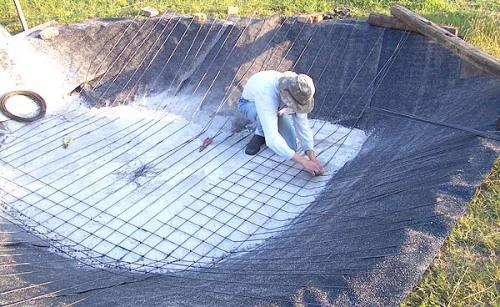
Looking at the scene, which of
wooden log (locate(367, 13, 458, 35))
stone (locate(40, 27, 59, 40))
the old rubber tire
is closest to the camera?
the old rubber tire

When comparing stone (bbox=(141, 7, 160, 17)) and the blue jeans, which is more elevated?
stone (bbox=(141, 7, 160, 17))

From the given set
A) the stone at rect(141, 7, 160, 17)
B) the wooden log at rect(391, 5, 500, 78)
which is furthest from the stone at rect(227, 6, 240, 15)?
the wooden log at rect(391, 5, 500, 78)

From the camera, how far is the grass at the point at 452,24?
2312 millimetres

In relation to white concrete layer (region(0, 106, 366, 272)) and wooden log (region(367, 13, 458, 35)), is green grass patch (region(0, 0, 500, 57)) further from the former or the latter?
white concrete layer (region(0, 106, 366, 272))

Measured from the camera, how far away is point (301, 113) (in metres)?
3.49

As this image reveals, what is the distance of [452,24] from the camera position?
217 inches

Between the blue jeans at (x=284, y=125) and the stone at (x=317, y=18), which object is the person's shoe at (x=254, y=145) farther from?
the stone at (x=317, y=18)

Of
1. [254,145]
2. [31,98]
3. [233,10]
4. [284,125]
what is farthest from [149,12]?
[284,125]

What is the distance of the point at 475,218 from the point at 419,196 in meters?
0.32

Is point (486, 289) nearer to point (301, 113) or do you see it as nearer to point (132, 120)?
point (301, 113)

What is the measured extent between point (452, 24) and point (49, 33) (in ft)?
14.7

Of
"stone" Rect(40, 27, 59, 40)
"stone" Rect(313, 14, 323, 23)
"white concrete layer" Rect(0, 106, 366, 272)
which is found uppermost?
"stone" Rect(40, 27, 59, 40)

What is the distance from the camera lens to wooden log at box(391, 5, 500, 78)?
12.7 feet

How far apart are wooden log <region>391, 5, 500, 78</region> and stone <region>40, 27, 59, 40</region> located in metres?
3.60
